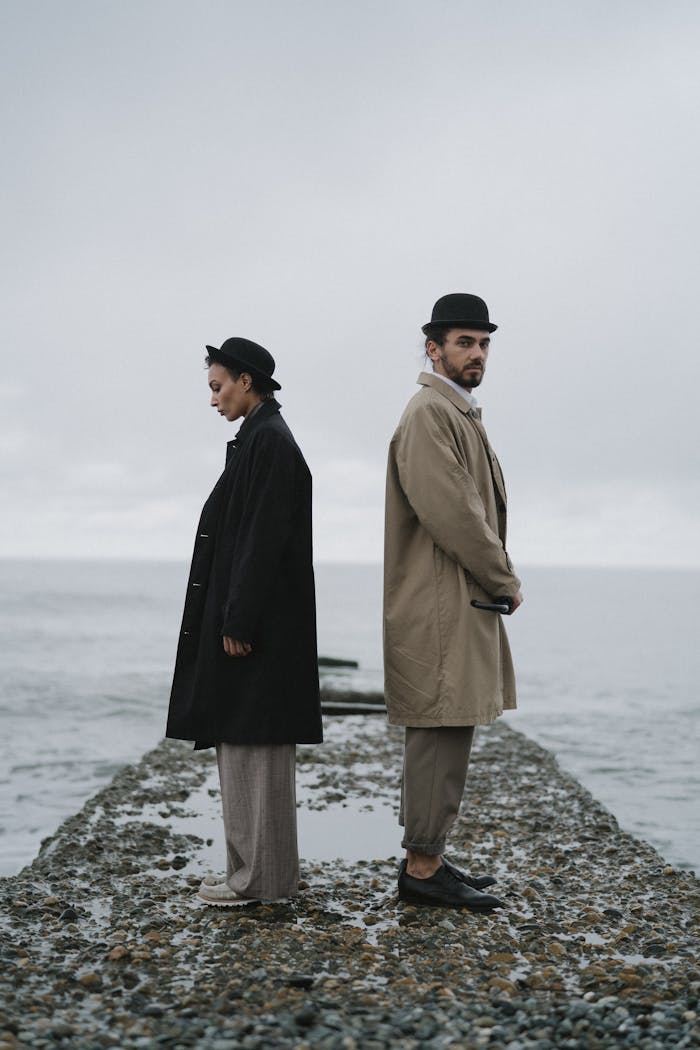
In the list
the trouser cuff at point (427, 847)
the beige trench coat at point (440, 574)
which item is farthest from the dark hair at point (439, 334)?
the trouser cuff at point (427, 847)

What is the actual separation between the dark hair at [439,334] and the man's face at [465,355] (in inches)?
0.5

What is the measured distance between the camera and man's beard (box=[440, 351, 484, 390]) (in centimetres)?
435

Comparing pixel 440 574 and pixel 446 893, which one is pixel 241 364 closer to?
pixel 440 574

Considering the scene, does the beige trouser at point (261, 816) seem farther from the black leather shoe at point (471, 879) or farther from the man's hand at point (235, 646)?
the black leather shoe at point (471, 879)

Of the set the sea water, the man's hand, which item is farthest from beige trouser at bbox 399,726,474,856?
the sea water

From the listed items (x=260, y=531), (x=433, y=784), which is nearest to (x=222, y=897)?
(x=433, y=784)

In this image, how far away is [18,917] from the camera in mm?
4133

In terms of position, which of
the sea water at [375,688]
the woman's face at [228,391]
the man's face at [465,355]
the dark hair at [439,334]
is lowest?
the sea water at [375,688]

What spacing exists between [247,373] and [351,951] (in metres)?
2.32

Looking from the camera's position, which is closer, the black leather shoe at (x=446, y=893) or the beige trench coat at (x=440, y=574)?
the beige trench coat at (x=440, y=574)

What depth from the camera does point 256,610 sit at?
159 inches

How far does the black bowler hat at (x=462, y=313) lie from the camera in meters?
4.28

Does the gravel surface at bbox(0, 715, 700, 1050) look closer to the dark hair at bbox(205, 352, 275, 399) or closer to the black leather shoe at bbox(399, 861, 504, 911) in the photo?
the black leather shoe at bbox(399, 861, 504, 911)

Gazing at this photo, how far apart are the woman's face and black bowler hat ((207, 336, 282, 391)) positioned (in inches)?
2.3
